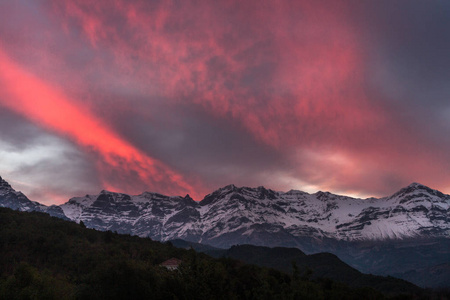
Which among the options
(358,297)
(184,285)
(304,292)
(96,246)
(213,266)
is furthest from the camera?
(96,246)

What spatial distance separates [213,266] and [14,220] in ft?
557

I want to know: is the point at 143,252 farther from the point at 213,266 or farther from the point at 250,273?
the point at 213,266

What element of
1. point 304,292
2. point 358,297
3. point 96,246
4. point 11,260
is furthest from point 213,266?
point 96,246

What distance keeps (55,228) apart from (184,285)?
164092mm

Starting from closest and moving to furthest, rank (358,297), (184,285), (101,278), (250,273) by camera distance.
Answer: (184,285) < (101,278) < (358,297) < (250,273)

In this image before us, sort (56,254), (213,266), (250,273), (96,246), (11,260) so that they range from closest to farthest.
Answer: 1. (213,266)
2. (250,273)
3. (11,260)
4. (56,254)
5. (96,246)

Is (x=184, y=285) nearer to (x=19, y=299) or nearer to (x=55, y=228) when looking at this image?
(x=19, y=299)

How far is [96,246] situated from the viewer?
182 meters

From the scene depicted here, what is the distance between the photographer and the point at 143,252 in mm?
196250

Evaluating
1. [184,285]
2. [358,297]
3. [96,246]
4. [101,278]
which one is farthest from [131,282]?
[96,246]

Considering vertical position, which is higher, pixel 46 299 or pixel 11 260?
pixel 11 260

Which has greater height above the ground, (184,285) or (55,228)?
(55,228)

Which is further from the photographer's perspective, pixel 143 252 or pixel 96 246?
pixel 143 252

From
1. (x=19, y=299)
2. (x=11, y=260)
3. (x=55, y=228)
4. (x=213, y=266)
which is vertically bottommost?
(x=19, y=299)
